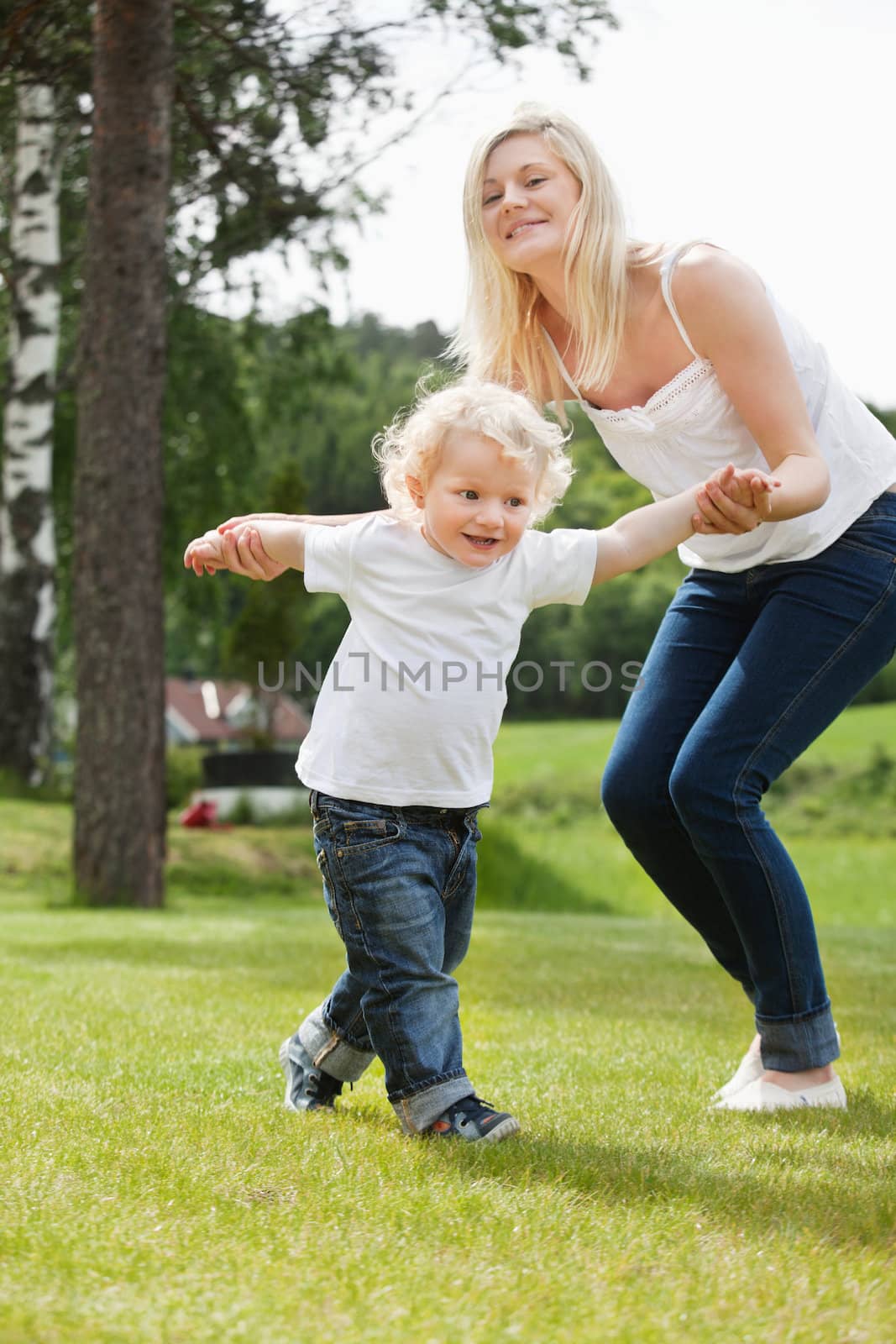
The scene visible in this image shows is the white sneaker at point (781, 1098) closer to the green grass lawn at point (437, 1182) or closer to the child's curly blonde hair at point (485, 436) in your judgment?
the green grass lawn at point (437, 1182)

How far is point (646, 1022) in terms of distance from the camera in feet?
12.4

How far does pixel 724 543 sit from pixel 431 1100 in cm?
120

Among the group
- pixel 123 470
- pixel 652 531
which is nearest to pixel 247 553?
pixel 652 531

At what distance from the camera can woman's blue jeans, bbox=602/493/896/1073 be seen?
261 cm

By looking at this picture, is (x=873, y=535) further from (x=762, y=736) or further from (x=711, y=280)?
(x=711, y=280)

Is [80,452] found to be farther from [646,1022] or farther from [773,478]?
[773,478]

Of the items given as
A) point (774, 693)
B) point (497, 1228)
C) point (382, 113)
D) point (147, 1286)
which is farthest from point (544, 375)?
point (382, 113)

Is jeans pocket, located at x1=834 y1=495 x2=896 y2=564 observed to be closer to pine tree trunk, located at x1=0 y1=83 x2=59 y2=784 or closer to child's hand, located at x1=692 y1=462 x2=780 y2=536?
child's hand, located at x1=692 y1=462 x2=780 y2=536

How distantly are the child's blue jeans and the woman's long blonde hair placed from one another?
3.28 ft

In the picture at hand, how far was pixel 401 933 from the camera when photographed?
2387 mm

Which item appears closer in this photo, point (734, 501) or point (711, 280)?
point (734, 501)

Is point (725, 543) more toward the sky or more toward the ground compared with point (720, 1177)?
more toward the sky

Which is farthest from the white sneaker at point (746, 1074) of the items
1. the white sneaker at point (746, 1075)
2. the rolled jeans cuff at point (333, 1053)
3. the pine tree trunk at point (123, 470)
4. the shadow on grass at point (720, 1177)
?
the pine tree trunk at point (123, 470)

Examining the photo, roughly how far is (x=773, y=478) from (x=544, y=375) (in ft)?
2.34
